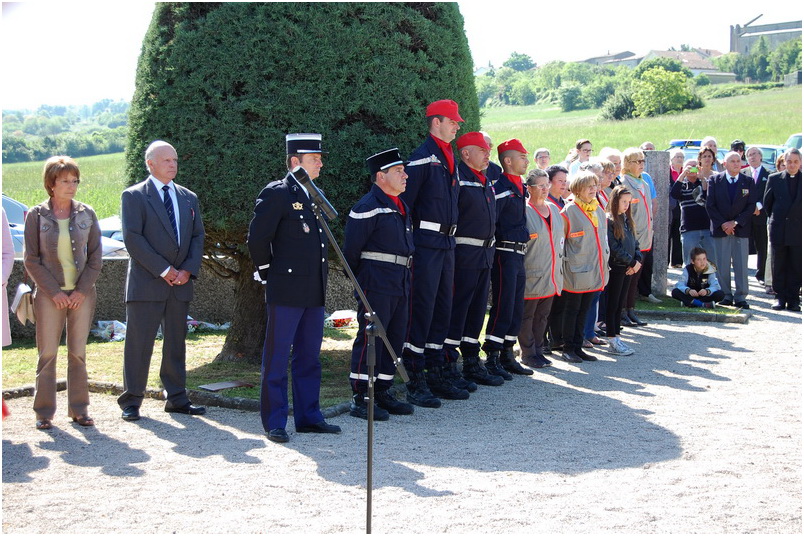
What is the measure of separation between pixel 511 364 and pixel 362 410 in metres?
2.30

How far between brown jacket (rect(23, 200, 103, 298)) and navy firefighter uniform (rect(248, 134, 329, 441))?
54.8 inches

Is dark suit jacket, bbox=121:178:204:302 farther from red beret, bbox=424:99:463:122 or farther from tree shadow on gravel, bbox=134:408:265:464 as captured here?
red beret, bbox=424:99:463:122

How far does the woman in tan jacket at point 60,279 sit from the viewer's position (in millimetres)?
7086

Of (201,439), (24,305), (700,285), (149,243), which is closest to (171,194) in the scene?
(149,243)

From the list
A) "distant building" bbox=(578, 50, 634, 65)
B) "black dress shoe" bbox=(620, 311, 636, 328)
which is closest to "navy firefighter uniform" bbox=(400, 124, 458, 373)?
"black dress shoe" bbox=(620, 311, 636, 328)

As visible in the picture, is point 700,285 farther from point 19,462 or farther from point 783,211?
point 19,462

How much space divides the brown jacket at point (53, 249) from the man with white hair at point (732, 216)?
9.05 meters

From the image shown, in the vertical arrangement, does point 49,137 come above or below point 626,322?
above

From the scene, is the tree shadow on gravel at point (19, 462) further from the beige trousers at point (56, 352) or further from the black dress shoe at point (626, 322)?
the black dress shoe at point (626, 322)

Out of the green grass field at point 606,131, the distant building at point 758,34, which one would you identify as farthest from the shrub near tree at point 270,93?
the distant building at point 758,34

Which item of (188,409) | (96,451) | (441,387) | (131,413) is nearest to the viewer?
(96,451)

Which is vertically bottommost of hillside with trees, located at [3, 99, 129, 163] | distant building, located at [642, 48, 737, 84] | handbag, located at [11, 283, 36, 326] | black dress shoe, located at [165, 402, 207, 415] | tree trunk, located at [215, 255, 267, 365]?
black dress shoe, located at [165, 402, 207, 415]

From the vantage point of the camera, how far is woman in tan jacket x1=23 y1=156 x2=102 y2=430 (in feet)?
23.2

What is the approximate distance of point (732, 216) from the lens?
44.2 ft
